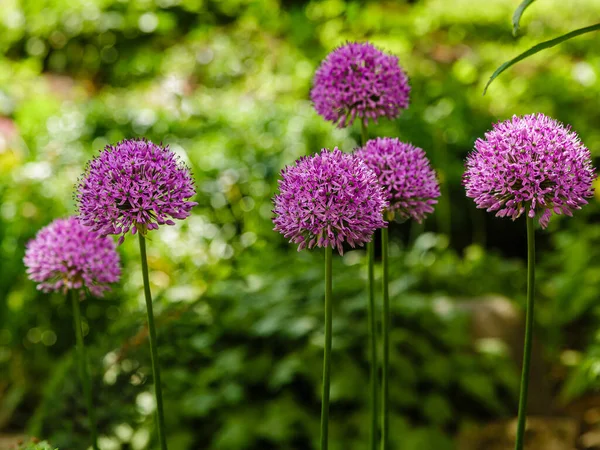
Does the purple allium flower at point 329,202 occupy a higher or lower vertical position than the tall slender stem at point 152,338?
higher

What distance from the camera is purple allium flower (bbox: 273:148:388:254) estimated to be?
1.53 metres

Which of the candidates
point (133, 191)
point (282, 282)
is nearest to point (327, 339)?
point (133, 191)

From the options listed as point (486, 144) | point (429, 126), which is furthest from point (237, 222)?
point (486, 144)

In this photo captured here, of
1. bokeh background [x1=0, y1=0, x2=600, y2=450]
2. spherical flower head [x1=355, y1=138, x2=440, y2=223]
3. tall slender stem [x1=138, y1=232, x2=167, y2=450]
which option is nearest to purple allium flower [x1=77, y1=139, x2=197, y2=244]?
tall slender stem [x1=138, y1=232, x2=167, y2=450]

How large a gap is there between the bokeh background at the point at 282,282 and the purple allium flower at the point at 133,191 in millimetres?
1787

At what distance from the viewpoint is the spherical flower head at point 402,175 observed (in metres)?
1.93

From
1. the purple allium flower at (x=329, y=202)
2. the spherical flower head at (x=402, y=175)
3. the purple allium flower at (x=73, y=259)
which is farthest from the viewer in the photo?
the purple allium flower at (x=73, y=259)

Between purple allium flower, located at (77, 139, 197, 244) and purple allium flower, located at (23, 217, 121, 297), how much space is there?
405 mm

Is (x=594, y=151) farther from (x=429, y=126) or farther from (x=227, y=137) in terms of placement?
(x=227, y=137)

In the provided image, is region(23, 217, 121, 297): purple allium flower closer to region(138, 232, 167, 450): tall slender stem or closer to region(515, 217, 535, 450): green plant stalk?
region(138, 232, 167, 450): tall slender stem

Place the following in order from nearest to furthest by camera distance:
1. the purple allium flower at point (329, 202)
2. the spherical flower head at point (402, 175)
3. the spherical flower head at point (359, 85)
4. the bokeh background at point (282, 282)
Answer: the purple allium flower at point (329, 202)
the spherical flower head at point (402, 175)
the spherical flower head at point (359, 85)
the bokeh background at point (282, 282)

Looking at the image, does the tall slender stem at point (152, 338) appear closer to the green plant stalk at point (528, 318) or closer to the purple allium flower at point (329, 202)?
the purple allium flower at point (329, 202)

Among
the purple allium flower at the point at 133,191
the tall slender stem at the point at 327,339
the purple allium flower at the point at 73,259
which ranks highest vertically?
the purple allium flower at the point at 133,191

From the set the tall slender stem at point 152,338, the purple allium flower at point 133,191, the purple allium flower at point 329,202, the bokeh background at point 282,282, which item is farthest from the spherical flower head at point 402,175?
the bokeh background at point 282,282
